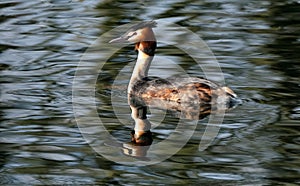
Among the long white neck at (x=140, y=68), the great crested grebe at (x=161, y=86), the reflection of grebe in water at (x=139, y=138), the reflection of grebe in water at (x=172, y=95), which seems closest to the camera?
the reflection of grebe in water at (x=139, y=138)

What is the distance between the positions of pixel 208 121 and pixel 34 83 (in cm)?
209

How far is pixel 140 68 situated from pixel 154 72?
375mm

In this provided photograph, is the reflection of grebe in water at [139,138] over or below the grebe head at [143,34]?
below

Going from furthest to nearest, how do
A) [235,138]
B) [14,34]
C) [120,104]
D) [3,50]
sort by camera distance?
[14,34], [3,50], [120,104], [235,138]

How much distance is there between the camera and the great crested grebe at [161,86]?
8.81 meters

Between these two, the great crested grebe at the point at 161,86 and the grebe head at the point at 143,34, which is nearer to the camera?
the great crested grebe at the point at 161,86

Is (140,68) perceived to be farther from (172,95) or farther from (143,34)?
(172,95)

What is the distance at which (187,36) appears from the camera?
454 inches

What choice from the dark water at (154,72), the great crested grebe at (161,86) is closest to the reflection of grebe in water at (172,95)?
the great crested grebe at (161,86)

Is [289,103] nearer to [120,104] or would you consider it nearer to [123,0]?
[120,104]

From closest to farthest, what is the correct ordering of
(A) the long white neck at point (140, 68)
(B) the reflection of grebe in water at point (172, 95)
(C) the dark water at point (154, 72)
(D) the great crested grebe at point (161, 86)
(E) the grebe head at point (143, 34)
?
1. (C) the dark water at point (154, 72)
2. (B) the reflection of grebe in water at point (172, 95)
3. (D) the great crested grebe at point (161, 86)
4. (A) the long white neck at point (140, 68)
5. (E) the grebe head at point (143, 34)

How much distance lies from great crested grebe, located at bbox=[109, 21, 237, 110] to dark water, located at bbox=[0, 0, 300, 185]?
0.91 feet

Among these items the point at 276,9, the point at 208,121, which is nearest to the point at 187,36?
the point at 276,9

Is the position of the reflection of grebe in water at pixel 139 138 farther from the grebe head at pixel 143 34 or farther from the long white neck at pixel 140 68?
the grebe head at pixel 143 34
